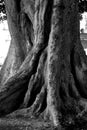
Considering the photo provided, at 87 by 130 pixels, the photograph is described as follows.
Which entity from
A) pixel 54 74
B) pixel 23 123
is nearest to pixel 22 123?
pixel 23 123

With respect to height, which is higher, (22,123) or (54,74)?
(54,74)

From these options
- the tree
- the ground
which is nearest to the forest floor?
the ground

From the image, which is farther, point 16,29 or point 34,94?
point 16,29

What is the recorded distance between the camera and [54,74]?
516cm

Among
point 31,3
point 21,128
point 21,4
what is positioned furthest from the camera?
point 21,4

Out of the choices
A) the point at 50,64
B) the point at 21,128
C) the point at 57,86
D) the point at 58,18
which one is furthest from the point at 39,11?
the point at 21,128

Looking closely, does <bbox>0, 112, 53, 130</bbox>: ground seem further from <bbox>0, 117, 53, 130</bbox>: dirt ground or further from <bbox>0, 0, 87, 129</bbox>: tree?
<bbox>0, 0, 87, 129</bbox>: tree

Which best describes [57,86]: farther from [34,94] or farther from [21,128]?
[21,128]

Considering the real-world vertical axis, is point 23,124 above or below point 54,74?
below

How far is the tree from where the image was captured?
5.18m

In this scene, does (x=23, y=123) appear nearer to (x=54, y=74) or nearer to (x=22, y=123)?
(x=22, y=123)

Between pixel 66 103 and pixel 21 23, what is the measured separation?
2610mm

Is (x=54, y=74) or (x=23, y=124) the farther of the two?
(x=54, y=74)

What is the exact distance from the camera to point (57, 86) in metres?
5.19
